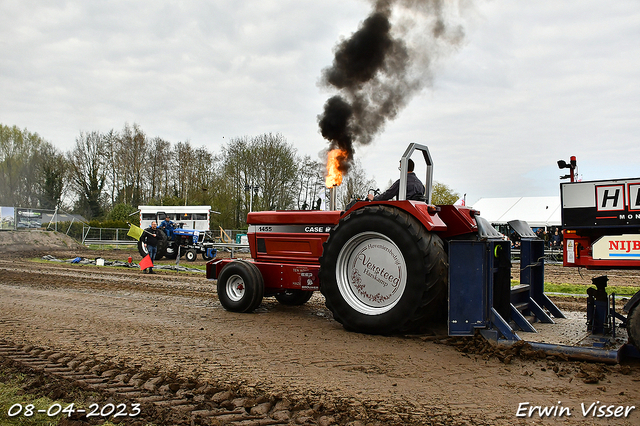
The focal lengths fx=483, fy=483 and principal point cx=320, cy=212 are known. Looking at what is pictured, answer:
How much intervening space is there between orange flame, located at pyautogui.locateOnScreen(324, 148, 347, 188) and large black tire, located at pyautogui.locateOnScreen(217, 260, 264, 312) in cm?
168

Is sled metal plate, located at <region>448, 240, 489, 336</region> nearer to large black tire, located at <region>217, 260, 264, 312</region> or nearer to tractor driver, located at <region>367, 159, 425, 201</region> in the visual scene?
tractor driver, located at <region>367, 159, 425, 201</region>

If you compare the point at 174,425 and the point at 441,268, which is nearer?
the point at 174,425

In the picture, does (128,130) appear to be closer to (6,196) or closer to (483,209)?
(6,196)

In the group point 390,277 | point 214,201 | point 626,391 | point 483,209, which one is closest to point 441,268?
point 390,277

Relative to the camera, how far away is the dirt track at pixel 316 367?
10.4ft

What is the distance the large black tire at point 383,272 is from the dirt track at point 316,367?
27cm

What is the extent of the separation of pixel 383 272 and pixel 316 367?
1.52 metres

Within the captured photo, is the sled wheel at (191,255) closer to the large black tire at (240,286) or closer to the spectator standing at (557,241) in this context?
the large black tire at (240,286)

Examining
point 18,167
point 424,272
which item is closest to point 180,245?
point 424,272

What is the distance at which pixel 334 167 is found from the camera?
759 centimetres

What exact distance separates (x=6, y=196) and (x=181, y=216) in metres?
19.4

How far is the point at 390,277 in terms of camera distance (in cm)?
518

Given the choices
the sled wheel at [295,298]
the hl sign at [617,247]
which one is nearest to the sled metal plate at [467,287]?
the hl sign at [617,247]

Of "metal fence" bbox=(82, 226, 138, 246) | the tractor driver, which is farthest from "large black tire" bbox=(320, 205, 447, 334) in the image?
"metal fence" bbox=(82, 226, 138, 246)
